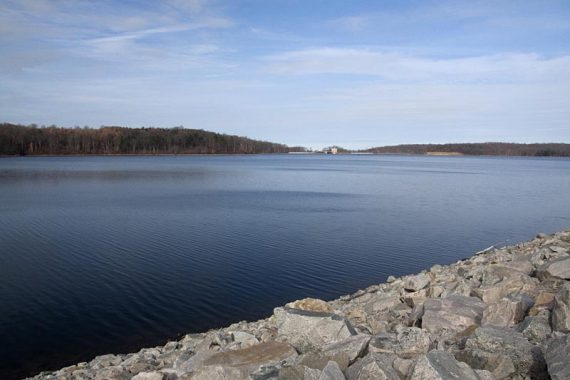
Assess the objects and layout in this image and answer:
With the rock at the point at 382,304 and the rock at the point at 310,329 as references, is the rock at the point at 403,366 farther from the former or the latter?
the rock at the point at 382,304

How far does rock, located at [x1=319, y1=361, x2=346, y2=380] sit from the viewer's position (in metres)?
4.67

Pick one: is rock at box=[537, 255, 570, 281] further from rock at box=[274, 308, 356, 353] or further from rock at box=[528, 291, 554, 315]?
rock at box=[274, 308, 356, 353]

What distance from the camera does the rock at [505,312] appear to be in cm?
622

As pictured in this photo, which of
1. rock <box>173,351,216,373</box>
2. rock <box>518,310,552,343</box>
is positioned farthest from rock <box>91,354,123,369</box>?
rock <box>518,310,552,343</box>

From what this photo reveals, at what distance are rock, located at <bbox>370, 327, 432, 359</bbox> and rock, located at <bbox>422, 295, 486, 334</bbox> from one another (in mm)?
702

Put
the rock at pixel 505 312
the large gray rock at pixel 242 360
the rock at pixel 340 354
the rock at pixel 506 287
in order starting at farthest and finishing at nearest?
the rock at pixel 506 287
the rock at pixel 505 312
the large gray rock at pixel 242 360
the rock at pixel 340 354

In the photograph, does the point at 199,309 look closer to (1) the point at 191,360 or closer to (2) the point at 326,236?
(1) the point at 191,360

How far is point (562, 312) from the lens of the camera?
538 centimetres

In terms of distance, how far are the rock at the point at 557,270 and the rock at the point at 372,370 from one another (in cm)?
412

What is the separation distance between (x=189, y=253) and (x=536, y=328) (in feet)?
42.3

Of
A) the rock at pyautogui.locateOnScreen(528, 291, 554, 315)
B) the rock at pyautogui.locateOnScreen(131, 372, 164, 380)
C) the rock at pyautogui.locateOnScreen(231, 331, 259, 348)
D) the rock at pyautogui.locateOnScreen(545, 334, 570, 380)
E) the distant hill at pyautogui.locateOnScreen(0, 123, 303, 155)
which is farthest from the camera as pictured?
the distant hill at pyautogui.locateOnScreen(0, 123, 303, 155)

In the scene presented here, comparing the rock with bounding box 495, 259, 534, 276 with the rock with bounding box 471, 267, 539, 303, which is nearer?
the rock with bounding box 471, 267, 539, 303

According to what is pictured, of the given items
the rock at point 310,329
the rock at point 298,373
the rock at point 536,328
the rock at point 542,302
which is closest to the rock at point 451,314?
the rock at point 542,302

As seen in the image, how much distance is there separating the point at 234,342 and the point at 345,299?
5.18m
